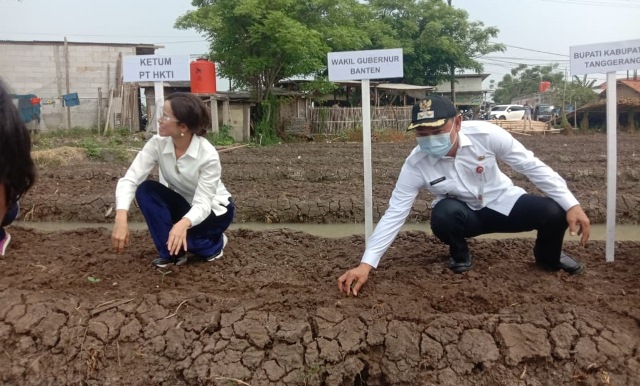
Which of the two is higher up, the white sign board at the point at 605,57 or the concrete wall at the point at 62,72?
the concrete wall at the point at 62,72

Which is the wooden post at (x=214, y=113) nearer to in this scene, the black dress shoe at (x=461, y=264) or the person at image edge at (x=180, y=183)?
the person at image edge at (x=180, y=183)

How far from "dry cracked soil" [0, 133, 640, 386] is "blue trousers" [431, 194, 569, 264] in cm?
18

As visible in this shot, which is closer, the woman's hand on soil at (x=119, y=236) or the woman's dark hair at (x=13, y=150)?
the woman's dark hair at (x=13, y=150)

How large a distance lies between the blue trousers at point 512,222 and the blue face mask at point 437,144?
0.38 meters

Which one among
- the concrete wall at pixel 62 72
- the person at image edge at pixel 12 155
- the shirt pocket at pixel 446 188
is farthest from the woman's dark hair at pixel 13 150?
the concrete wall at pixel 62 72

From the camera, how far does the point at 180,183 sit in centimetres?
365

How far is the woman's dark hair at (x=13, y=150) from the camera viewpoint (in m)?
1.50

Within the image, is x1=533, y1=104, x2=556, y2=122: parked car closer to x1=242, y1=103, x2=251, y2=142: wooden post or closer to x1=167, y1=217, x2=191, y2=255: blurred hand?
x1=242, y1=103, x2=251, y2=142: wooden post

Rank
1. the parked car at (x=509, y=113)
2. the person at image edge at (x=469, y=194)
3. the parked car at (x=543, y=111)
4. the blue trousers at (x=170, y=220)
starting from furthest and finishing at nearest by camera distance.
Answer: the parked car at (x=543, y=111) → the parked car at (x=509, y=113) → the blue trousers at (x=170, y=220) → the person at image edge at (x=469, y=194)

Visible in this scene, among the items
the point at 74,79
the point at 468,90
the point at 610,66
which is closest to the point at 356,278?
the point at 610,66

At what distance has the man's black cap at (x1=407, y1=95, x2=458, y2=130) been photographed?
3.06 meters

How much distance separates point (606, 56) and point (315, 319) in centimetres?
257

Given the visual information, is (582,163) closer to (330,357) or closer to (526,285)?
(526,285)

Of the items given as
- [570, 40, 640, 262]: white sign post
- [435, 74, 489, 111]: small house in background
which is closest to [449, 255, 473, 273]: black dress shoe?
[570, 40, 640, 262]: white sign post
